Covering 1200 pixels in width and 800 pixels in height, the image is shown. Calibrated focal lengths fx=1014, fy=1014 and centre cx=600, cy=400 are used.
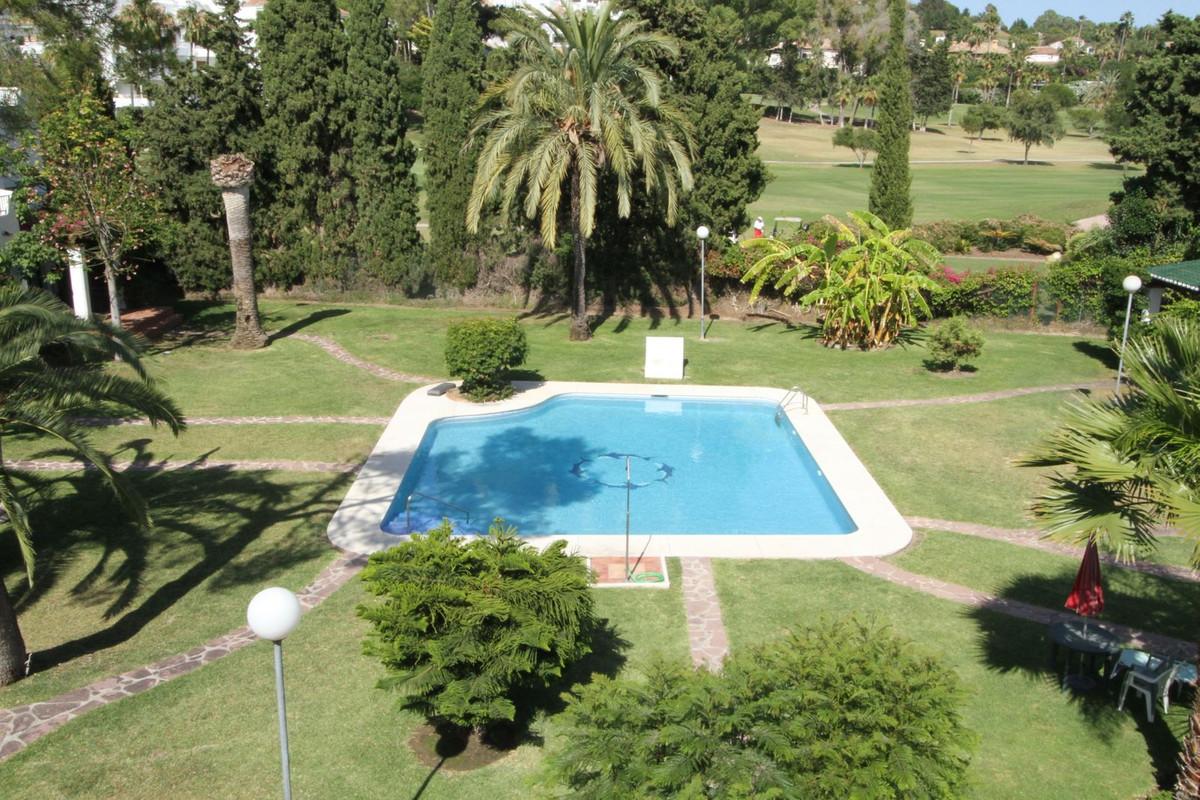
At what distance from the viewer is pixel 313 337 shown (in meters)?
24.9

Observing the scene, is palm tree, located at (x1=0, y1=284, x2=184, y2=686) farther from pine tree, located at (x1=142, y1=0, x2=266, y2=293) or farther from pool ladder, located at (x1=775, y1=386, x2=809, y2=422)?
pine tree, located at (x1=142, y1=0, x2=266, y2=293)

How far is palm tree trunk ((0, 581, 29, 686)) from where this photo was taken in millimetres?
10422

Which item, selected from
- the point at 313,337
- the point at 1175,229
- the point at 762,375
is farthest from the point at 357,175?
the point at 1175,229

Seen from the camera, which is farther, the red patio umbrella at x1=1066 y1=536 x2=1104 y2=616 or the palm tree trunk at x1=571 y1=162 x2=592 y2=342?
the palm tree trunk at x1=571 y1=162 x2=592 y2=342

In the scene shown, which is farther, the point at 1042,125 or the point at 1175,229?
the point at 1042,125

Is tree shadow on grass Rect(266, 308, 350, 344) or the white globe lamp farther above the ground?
the white globe lamp

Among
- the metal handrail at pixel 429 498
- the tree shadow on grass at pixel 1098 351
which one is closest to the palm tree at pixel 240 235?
the metal handrail at pixel 429 498

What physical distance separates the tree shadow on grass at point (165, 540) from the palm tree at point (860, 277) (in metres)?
13.5

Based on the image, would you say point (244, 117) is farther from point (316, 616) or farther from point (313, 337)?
point (316, 616)

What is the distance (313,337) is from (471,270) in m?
5.47

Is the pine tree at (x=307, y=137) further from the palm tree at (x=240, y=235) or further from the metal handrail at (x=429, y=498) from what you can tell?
the metal handrail at (x=429, y=498)

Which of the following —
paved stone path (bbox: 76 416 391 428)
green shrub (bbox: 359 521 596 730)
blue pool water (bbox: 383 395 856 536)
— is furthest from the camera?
paved stone path (bbox: 76 416 391 428)

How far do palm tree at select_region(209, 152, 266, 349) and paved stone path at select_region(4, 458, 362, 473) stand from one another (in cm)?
736

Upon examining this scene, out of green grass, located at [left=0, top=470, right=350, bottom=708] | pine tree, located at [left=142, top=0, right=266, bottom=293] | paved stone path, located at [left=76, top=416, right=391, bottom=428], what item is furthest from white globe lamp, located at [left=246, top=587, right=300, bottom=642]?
pine tree, located at [left=142, top=0, right=266, bottom=293]
